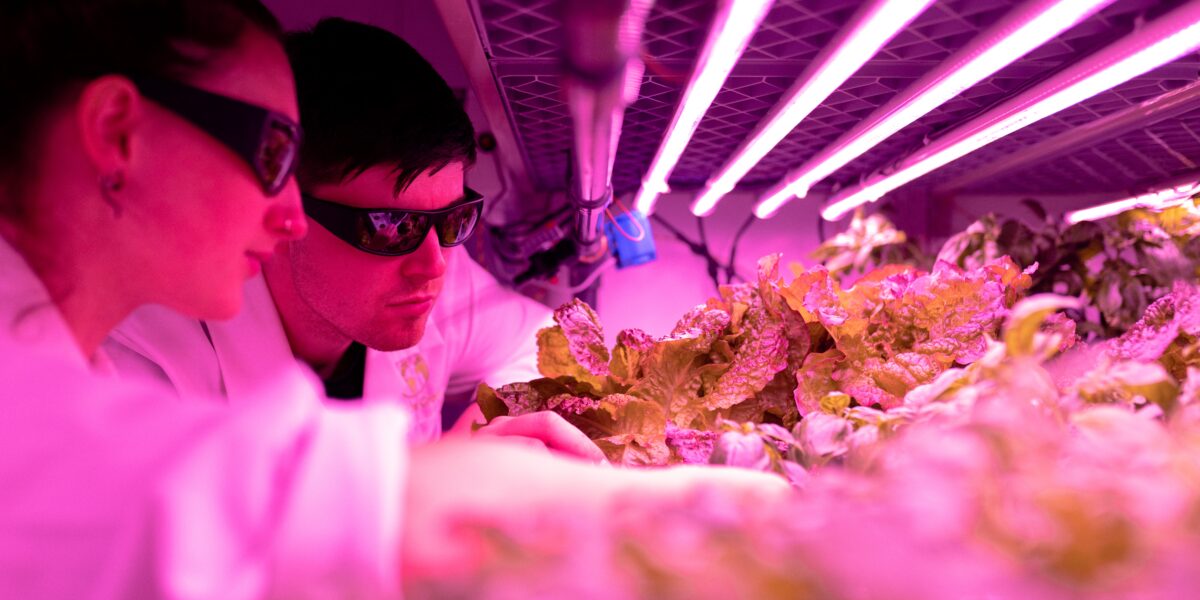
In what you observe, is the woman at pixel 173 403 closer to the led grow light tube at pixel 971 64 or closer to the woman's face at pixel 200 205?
the woman's face at pixel 200 205

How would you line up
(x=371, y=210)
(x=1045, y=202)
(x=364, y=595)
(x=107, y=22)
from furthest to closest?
1. (x=1045, y=202)
2. (x=371, y=210)
3. (x=107, y=22)
4. (x=364, y=595)

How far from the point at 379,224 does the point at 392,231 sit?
2 centimetres

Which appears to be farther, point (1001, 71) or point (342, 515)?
point (1001, 71)

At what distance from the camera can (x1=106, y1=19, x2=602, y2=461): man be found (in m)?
1.13

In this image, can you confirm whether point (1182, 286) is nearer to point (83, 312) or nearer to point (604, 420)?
point (604, 420)

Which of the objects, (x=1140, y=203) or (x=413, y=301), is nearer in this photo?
(x=413, y=301)

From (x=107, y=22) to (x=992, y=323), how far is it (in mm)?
Result: 1072

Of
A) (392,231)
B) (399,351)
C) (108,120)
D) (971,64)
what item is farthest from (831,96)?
(399,351)

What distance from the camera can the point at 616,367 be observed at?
3.32ft

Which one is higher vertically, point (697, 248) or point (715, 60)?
point (715, 60)

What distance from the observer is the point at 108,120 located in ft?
1.94

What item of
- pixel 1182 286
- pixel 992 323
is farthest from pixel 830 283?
pixel 1182 286

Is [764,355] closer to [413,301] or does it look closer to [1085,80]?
[1085,80]

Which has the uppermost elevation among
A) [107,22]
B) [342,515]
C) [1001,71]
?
[1001,71]
